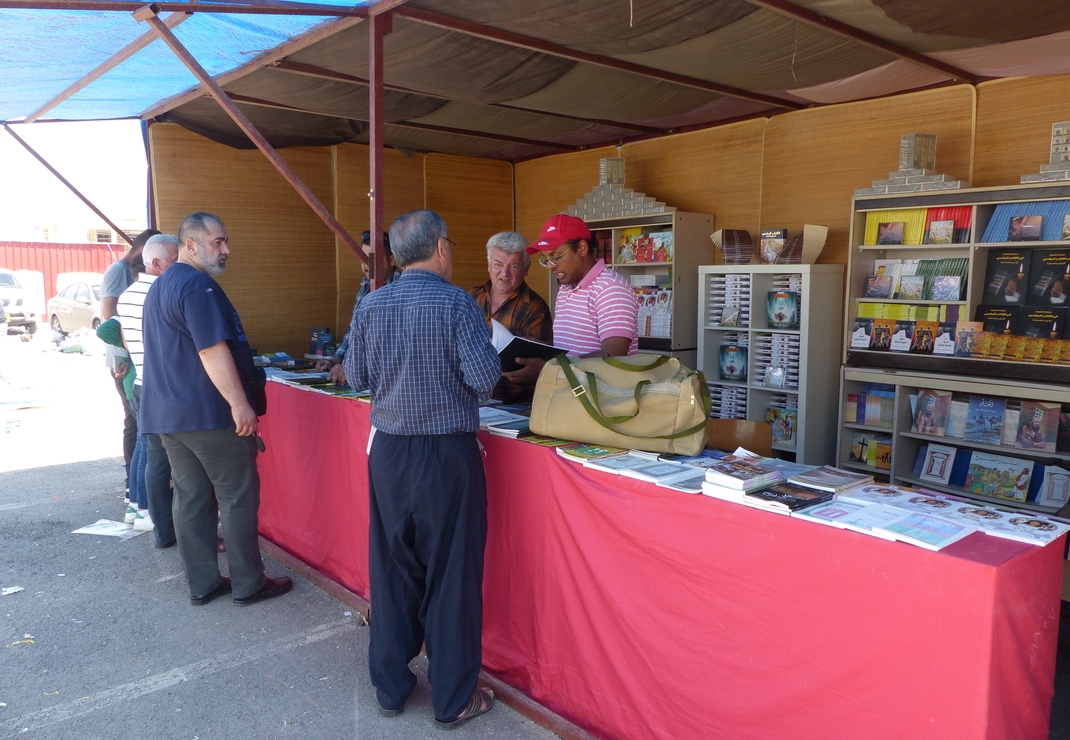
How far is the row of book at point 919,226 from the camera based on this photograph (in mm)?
4492

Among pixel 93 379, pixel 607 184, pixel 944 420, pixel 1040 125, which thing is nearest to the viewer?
pixel 1040 125

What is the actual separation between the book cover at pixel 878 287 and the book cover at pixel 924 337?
296 mm

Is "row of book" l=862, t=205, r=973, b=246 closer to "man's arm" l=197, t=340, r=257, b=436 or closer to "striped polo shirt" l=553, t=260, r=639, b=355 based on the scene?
"striped polo shirt" l=553, t=260, r=639, b=355

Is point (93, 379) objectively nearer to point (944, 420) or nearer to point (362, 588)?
point (362, 588)

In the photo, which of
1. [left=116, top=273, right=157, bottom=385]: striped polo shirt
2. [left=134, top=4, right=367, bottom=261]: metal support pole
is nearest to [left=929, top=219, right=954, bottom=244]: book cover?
[left=134, top=4, right=367, bottom=261]: metal support pole

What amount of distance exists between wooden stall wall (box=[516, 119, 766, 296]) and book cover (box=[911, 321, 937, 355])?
151 centimetres

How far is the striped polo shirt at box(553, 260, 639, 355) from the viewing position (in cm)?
322

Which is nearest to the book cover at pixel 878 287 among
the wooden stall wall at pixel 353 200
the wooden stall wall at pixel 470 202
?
the wooden stall wall at pixel 470 202

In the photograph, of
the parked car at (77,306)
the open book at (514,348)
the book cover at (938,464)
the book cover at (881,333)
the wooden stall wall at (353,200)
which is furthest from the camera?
the parked car at (77,306)

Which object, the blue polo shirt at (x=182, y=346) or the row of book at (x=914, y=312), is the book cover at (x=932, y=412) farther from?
the blue polo shirt at (x=182, y=346)

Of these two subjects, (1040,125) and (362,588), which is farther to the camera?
(1040,125)

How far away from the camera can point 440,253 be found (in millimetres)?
2576

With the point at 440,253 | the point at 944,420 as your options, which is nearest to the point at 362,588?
the point at 440,253

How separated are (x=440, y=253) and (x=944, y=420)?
359 centimetres
